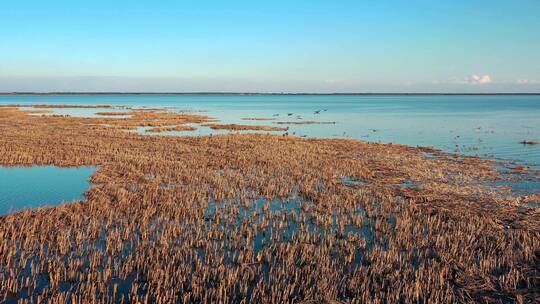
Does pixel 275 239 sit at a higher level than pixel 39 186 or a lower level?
lower

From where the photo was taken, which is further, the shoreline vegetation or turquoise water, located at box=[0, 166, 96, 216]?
turquoise water, located at box=[0, 166, 96, 216]

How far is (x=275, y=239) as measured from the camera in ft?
47.5

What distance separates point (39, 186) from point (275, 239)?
50.7 ft

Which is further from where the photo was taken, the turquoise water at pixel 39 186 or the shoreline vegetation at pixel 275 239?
the turquoise water at pixel 39 186

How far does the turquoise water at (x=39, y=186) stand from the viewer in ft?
62.6

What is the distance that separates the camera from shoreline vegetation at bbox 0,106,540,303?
10.4m

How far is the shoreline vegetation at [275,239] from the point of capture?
10.4 meters

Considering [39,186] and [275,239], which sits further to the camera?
[39,186]

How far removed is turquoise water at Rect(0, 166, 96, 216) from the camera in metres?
19.1

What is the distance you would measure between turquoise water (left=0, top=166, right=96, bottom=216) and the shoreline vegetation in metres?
1.28

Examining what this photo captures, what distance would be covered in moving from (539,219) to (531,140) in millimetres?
36641

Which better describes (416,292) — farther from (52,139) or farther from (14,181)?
(52,139)

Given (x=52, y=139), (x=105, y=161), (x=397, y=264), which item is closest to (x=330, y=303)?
(x=397, y=264)

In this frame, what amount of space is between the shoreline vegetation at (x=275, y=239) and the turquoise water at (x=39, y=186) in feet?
4.21
